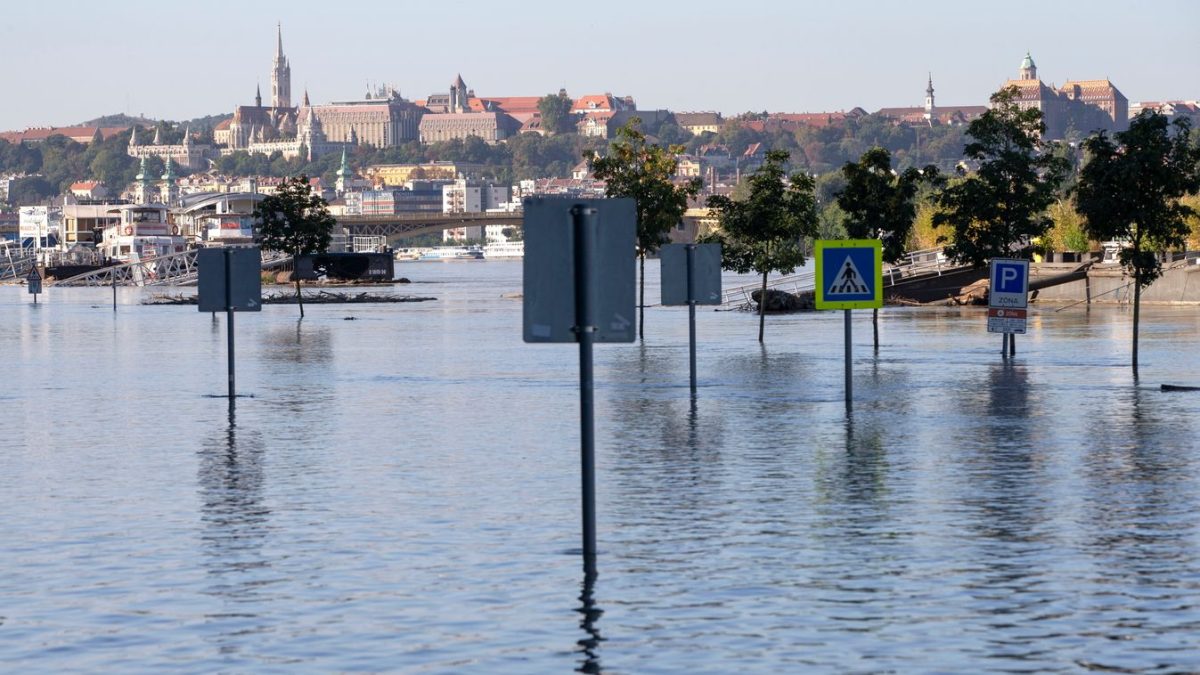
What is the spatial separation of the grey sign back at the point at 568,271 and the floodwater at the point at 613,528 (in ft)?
6.41

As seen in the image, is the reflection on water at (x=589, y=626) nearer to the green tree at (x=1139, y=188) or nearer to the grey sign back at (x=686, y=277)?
the grey sign back at (x=686, y=277)

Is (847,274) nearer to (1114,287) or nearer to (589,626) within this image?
(589,626)

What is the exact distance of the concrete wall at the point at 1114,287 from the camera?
3743 inches

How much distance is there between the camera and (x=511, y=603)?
14992mm

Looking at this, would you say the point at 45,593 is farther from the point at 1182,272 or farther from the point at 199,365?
the point at 1182,272

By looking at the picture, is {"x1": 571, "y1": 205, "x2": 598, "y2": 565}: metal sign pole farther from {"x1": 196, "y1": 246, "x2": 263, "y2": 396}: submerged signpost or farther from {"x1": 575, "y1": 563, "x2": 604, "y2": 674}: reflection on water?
{"x1": 196, "y1": 246, "x2": 263, "y2": 396}: submerged signpost

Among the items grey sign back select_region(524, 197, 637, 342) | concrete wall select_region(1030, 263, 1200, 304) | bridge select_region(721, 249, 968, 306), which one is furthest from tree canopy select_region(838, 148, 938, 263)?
grey sign back select_region(524, 197, 637, 342)

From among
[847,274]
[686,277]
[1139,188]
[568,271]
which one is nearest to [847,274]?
[847,274]

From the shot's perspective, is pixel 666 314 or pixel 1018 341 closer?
pixel 1018 341

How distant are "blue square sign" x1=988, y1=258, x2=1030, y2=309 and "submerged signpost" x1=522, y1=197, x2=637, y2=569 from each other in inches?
1127

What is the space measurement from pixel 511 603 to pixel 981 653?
3550mm

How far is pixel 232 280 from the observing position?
116 ft

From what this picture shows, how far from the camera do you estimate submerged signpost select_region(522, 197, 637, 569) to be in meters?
14.7

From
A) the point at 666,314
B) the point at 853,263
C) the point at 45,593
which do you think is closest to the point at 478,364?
the point at 853,263
